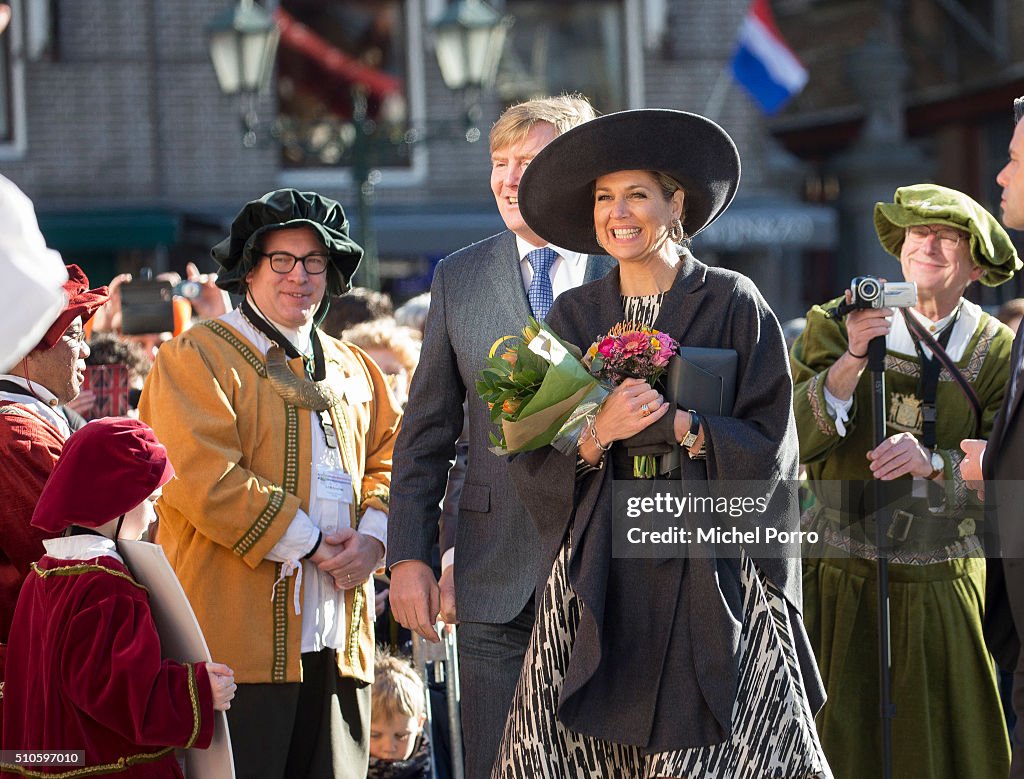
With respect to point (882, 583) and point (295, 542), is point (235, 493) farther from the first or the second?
point (882, 583)

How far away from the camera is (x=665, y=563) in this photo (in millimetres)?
3500

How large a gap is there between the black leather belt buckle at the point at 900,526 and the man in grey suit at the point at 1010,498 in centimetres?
111

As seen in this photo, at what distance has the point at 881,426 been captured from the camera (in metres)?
4.57

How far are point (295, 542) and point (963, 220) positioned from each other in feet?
7.75

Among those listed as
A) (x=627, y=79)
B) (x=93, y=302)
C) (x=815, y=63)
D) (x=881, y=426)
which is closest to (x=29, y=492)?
(x=93, y=302)

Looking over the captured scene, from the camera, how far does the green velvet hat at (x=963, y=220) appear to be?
4918mm

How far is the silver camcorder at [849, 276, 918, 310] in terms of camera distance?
4.56 meters

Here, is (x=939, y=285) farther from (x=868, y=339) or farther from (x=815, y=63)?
(x=815, y=63)

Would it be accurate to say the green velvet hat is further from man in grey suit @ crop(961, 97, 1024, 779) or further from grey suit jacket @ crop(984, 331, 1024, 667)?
A: grey suit jacket @ crop(984, 331, 1024, 667)

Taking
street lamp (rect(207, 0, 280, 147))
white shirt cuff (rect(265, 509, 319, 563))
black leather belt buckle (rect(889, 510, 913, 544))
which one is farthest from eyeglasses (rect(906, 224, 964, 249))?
street lamp (rect(207, 0, 280, 147))

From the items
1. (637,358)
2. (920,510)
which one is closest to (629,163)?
(637,358)

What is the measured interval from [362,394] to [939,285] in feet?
6.27

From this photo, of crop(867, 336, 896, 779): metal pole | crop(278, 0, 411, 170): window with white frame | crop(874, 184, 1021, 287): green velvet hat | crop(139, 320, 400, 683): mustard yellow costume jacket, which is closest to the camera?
crop(139, 320, 400, 683): mustard yellow costume jacket

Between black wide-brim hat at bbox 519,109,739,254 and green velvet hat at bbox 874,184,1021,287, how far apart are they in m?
1.33
